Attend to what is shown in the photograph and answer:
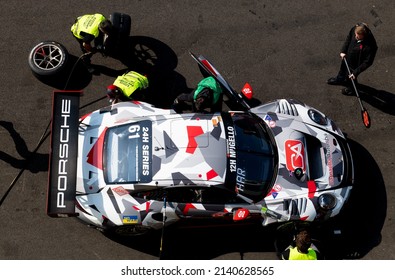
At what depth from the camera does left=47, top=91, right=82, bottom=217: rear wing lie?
22.3 ft

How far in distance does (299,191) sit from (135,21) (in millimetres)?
4863

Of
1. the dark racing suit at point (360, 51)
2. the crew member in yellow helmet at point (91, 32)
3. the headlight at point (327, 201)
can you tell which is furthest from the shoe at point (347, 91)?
the crew member in yellow helmet at point (91, 32)

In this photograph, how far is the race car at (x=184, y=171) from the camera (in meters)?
7.16

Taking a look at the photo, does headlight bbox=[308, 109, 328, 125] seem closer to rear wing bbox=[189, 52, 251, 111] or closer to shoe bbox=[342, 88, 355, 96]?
rear wing bbox=[189, 52, 251, 111]

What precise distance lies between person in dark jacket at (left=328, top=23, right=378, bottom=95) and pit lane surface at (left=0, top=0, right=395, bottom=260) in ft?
2.56

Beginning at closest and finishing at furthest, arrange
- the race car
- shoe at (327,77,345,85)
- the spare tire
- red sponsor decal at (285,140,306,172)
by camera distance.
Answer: the race car, red sponsor decal at (285,140,306,172), the spare tire, shoe at (327,77,345,85)

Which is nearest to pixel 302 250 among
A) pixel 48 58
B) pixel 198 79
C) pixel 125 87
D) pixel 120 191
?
pixel 120 191

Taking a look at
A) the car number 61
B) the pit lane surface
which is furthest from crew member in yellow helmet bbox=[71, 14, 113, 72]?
the car number 61

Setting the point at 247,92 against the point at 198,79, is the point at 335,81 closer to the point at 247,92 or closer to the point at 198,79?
the point at 247,92

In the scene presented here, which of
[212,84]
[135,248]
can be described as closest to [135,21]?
[212,84]

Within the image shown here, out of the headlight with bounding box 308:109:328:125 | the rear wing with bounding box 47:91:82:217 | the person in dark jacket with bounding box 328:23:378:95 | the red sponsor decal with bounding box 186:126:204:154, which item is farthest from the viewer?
the headlight with bounding box 308:109:328:125

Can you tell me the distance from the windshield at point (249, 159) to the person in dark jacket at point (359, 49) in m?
2.24

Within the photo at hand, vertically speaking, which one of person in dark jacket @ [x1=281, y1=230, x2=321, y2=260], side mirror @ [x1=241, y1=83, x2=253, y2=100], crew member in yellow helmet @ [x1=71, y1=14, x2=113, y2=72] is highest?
crew member in yellow helmet @ [x1=71, y1=14, x2=113, y2=72]

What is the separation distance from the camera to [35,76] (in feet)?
30.0
